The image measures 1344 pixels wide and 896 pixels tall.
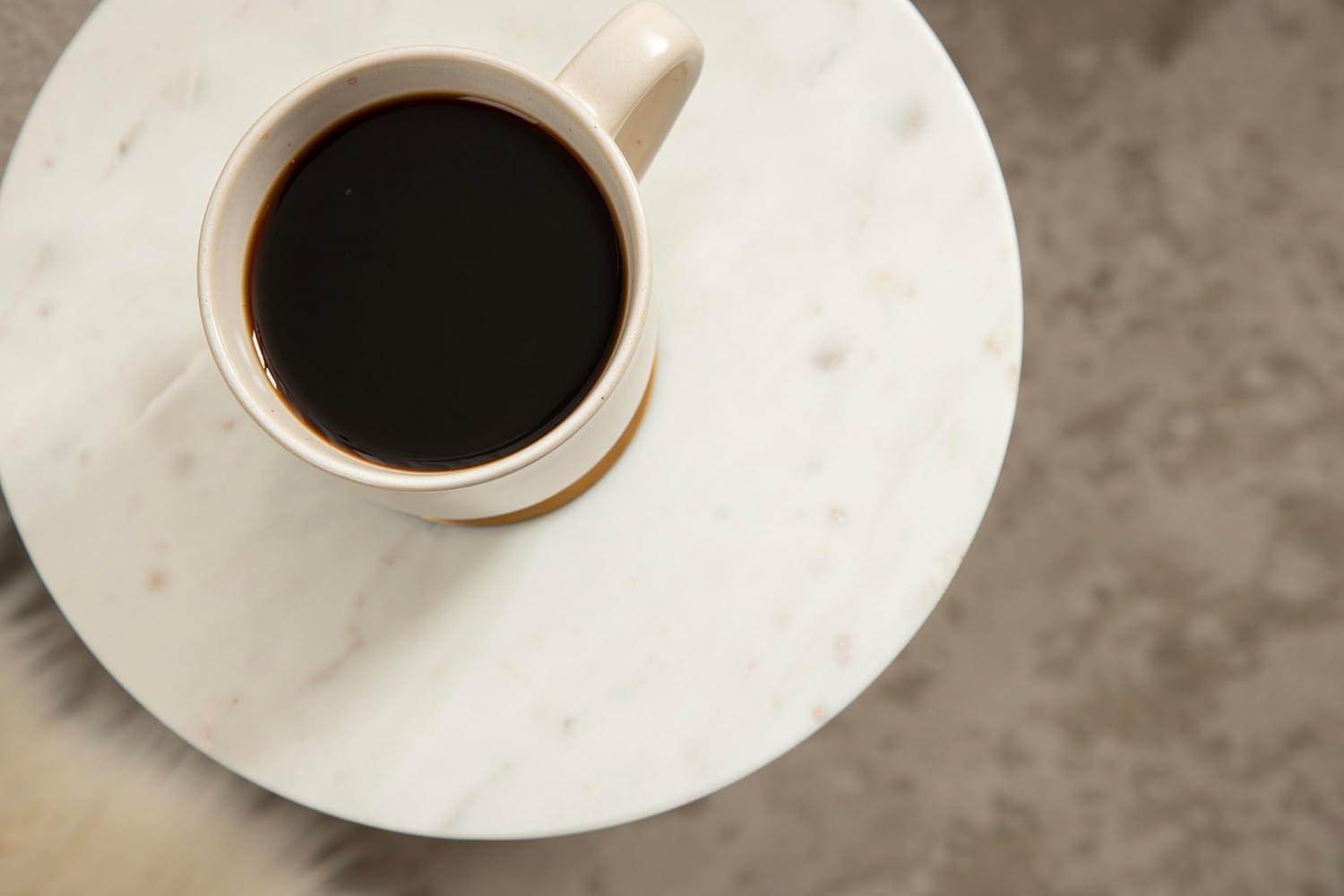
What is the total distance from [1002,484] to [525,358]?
73 cm

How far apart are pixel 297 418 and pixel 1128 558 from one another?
931mm

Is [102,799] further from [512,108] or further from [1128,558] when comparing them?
[1128,558]

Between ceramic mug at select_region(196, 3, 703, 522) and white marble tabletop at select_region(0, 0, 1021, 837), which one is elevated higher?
ceramic mug at select_region(196, 3, 703, 522)

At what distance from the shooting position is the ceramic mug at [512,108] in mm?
463

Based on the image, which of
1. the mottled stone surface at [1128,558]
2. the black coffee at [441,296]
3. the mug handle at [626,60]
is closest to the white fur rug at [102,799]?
the mottled stone surface at [1128,558]

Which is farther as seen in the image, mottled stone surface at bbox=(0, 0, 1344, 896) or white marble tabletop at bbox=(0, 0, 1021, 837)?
mottled stone surface at bbox=(0, 0, 1344, 896)

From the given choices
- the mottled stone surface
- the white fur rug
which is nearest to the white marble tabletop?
the white fur rug

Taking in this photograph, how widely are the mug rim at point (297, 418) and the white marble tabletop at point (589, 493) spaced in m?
0.18

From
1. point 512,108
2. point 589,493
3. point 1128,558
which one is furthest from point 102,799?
point 1128,558

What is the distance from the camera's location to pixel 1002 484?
1.13 meters

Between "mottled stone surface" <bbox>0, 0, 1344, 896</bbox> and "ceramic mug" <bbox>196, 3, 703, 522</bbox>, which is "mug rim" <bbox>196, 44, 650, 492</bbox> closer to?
"ceramic mug" <bbox>196, 3, 703, 522</bbox>

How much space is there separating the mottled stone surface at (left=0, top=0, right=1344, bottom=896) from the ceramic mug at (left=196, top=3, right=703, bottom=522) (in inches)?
28.5

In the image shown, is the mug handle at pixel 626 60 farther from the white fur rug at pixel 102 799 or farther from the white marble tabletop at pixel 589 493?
the white fur rug at pixel 102 799

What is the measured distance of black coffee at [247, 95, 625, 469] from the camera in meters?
0.55
